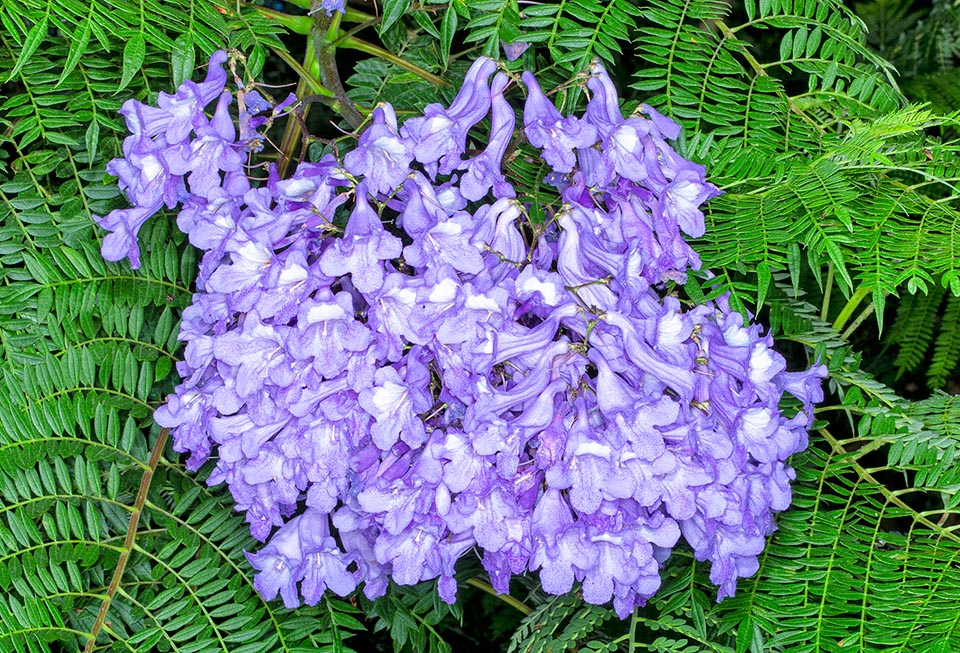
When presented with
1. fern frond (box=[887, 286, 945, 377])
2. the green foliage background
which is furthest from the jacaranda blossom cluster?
fern frond (box=[887, 286, 945, 377])

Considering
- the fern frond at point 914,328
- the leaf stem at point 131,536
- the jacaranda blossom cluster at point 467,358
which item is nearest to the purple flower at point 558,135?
the jacaranda blossom cluster at point 467,358

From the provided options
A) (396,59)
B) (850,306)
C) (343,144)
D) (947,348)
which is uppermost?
(396,59)

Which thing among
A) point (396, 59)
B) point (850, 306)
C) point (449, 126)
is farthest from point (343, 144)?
point (850, 306)

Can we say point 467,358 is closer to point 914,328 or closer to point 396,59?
point 396,59

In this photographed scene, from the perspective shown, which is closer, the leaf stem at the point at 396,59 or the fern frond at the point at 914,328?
the leaf stem at the point at 396,59

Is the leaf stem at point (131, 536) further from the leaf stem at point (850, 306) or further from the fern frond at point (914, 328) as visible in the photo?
the fern frond at point (914, 328)

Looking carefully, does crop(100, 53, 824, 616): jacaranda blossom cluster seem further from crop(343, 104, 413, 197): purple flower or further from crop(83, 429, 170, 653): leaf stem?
crop(83, 429, 170, 653): leaf stem
